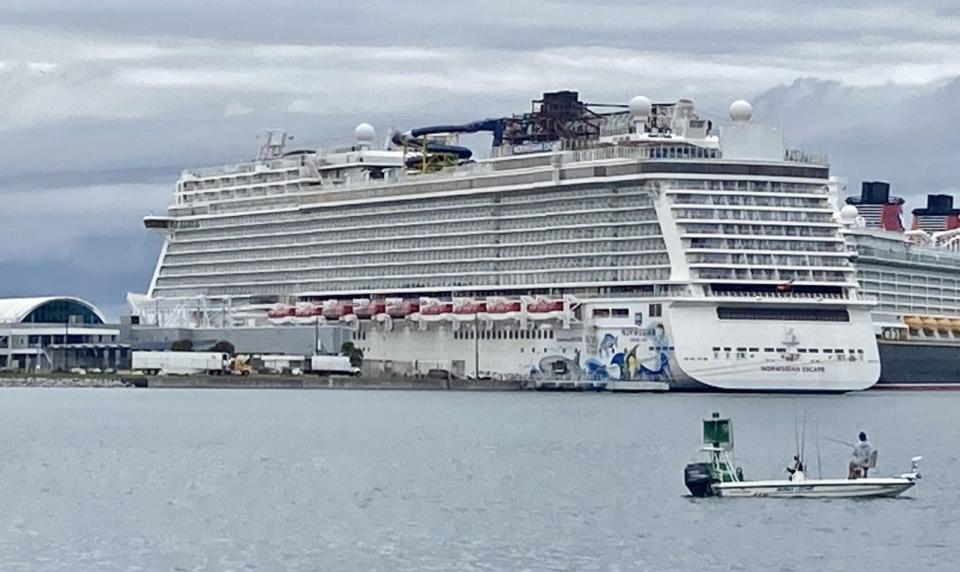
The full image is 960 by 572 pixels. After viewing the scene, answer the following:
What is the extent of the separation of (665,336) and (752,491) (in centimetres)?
5587

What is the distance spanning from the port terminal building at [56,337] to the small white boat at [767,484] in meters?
90.5

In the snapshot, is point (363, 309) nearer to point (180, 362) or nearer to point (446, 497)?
point (180, 362)

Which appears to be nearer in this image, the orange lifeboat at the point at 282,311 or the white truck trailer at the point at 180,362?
the white truck trailer at the point at 180,362

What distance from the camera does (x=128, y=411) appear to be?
105188 millimetres

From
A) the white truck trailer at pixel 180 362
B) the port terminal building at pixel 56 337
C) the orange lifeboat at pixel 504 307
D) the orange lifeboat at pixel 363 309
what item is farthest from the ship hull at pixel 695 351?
the port terminal building at pixel 56 337

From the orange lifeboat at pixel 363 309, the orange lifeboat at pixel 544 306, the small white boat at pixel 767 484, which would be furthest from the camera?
the orange lifeboat at pixel 363 309

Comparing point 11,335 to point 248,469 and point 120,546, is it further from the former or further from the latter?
point 120,546

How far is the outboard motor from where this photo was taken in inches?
2148

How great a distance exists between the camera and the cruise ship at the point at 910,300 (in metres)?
135

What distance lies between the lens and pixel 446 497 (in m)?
55.7

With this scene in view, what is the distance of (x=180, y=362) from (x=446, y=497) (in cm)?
7961

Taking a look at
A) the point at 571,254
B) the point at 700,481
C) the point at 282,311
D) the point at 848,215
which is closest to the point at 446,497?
the point at 700,481

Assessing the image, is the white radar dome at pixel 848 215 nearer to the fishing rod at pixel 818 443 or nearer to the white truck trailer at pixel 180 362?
the white truck trailer at pixel 180 362

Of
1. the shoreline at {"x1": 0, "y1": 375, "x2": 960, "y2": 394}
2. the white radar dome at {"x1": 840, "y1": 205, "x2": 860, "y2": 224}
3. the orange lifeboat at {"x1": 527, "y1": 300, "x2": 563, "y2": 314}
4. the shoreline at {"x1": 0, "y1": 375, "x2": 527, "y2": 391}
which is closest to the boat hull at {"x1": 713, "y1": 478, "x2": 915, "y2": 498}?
the shoreline at {"x1": 0, "y1": 375, "x2": 960, "y2": 394}
